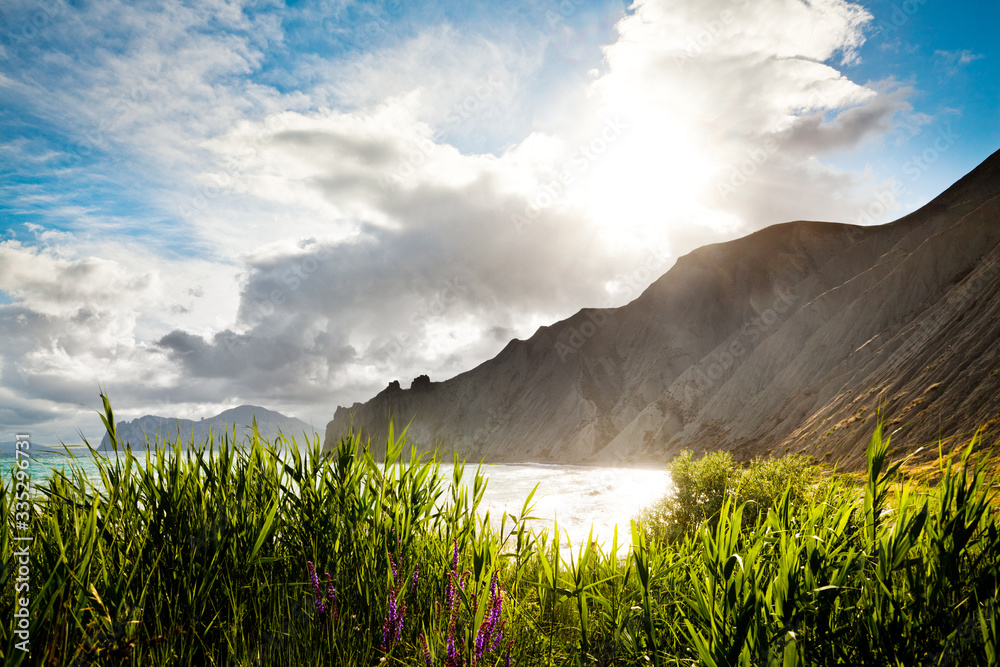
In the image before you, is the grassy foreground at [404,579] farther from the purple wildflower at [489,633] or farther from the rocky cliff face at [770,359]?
the rocky cliff face at [770,359]

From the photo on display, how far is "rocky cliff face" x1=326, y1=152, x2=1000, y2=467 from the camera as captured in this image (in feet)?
132

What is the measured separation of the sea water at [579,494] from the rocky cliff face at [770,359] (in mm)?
7957

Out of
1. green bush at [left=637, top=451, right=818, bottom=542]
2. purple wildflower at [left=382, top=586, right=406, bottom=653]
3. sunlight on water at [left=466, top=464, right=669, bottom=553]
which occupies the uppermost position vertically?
purple wildflower at [left=382, top=586, right=406, bottom=653]

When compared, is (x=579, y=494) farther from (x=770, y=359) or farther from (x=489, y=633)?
(x=489, y=633)

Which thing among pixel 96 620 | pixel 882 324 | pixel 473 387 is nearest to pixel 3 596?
pixel 96 620

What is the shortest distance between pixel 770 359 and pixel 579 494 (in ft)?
122

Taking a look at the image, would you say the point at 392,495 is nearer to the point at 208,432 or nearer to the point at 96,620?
the point at 208,432

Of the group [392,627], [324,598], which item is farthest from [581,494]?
[392,627]

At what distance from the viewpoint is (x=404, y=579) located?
3.77 m

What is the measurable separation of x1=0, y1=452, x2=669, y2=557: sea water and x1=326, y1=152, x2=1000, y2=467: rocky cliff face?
796cm

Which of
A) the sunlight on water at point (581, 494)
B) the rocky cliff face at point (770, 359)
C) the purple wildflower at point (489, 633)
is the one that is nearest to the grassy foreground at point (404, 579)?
the purple wildflower at point (489, 633)

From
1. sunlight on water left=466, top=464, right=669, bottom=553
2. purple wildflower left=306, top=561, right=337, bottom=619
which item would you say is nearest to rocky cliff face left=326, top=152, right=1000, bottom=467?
sunlight on water left=466, top=464, right=669, bottom=553

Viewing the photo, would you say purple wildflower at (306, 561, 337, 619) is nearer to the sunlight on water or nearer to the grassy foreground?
the grassy foreground

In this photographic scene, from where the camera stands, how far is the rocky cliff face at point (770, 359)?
40188mm
